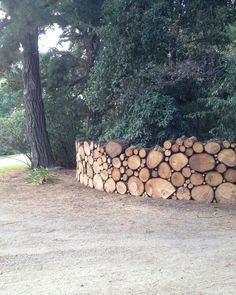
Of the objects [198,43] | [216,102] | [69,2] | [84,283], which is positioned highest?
[69,2]

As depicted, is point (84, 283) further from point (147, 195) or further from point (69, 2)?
point (69, 2)

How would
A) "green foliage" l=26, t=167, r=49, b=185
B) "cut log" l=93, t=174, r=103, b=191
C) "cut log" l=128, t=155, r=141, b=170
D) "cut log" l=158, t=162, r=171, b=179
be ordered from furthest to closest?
1. "green foliage" l=26, t=167, r=49, b=185
2. "cut log" l=93, t=174, r=103, b=191
3. "cut log" l=128, t=155, r=141, b=170
4. "cut log" l=158, t=162, r=171, b=179

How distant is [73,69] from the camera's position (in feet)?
43.4

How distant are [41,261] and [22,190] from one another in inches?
201

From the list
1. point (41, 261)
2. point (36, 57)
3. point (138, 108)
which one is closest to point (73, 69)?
point (36, 57)

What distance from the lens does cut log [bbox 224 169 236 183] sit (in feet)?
22.8

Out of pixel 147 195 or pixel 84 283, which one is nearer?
pixel 84 283

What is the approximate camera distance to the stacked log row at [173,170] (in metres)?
7.02

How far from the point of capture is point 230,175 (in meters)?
6.95

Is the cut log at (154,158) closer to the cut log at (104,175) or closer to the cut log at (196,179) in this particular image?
the cut log at (196,179)

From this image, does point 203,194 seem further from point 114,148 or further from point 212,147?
point 114,148

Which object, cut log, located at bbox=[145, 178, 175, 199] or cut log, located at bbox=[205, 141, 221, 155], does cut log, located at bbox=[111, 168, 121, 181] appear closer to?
cut log, located at bbox=[145, 178, 175, 199]

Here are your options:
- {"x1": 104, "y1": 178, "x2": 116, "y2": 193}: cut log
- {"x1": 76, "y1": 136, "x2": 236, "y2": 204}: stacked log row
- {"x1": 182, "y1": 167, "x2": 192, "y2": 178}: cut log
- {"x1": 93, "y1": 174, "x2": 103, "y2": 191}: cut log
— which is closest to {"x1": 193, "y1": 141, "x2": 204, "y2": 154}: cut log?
{"x1": 76, "y1": 136, "x2": 236, "y2": 204}: stacked log row

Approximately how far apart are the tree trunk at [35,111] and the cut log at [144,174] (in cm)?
530
